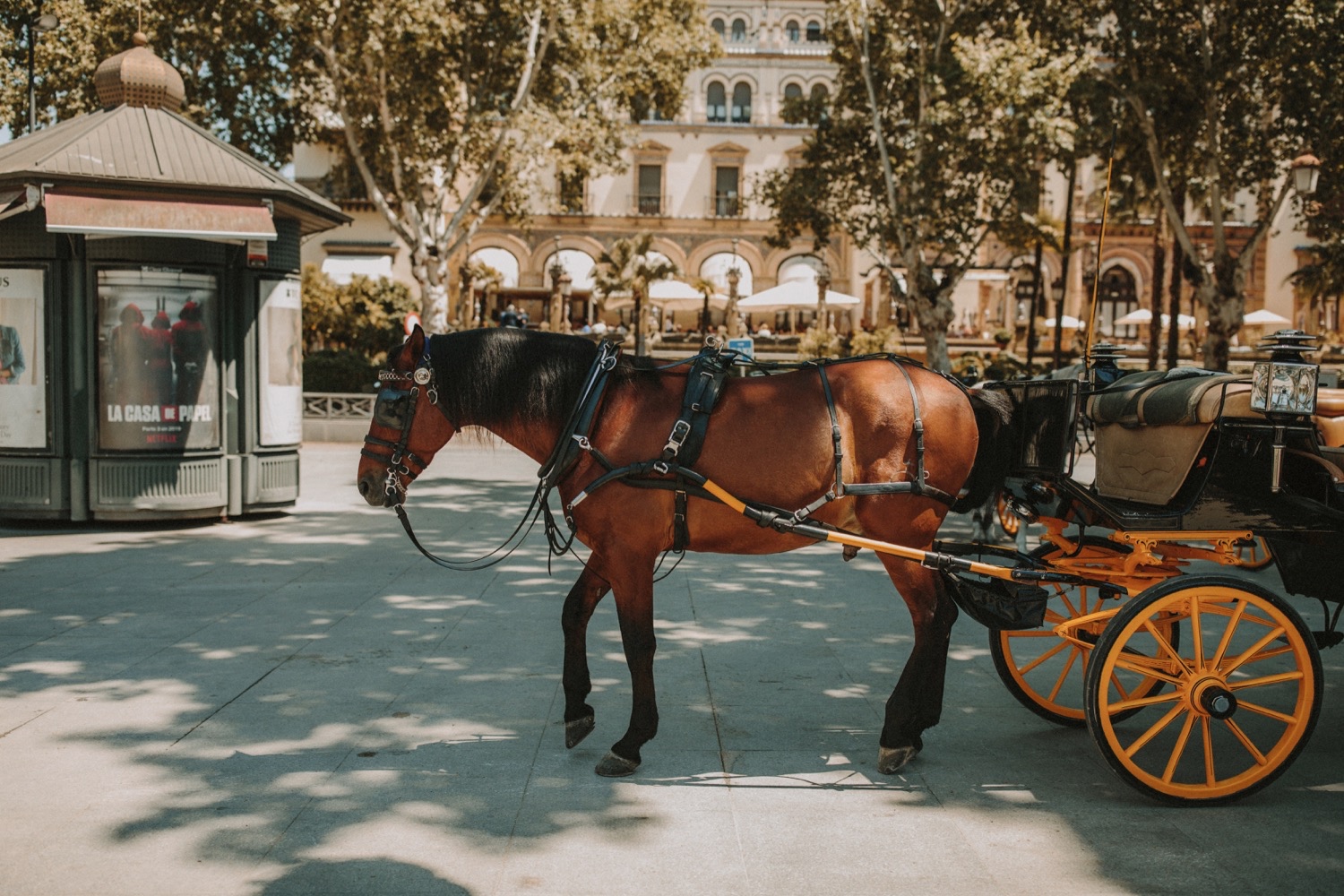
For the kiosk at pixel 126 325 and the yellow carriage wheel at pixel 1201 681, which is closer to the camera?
the yellow carriage wheel at pixel 1201 681

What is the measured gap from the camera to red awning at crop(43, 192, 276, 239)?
10.7 metres

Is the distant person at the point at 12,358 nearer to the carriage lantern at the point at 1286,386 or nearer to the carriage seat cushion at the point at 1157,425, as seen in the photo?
the carriage seat cushion at the point at 1157,425

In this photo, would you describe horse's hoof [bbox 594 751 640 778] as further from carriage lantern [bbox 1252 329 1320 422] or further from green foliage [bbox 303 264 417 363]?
green foliage [bbox 303 264 417 363]

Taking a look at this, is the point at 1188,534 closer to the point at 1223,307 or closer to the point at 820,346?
the point at 1223,307

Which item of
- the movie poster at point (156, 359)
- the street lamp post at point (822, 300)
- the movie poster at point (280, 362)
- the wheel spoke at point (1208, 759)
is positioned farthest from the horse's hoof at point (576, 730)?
the street lamp post at point (822, 300)

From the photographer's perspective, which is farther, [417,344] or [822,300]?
[822,300]

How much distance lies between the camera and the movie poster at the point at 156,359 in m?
11.7

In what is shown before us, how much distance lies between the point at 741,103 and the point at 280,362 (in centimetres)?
5393

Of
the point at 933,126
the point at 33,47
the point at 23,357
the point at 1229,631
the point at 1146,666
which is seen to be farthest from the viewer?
the point at 933,126

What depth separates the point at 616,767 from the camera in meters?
5.13

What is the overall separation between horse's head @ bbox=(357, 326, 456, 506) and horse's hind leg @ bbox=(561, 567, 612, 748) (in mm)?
975

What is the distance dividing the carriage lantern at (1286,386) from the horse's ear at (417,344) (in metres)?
3.51

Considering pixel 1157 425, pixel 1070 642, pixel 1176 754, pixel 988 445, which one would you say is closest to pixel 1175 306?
pixel 1070 642

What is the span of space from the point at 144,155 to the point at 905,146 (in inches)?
728
